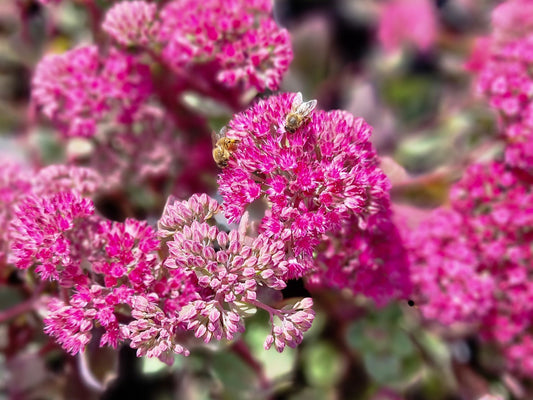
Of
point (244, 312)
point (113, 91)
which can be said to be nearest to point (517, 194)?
point (244, 312)

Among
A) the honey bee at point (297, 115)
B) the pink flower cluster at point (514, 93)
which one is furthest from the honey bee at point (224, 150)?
the pink flower cluster at point (514, 93)

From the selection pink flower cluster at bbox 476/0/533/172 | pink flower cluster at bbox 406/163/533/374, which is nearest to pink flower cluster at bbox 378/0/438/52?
pink flower cluster at bbox 476/0/533/172

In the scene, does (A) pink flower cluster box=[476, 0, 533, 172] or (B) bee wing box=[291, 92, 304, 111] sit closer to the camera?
(B) bee wing box=[291, 92, 304, 111]

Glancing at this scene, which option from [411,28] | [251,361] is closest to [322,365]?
[251,361]

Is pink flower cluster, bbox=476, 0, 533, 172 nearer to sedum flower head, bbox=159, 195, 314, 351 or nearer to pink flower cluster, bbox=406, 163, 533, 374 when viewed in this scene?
pink flower cluster, bbox=406, 163, 533, 374

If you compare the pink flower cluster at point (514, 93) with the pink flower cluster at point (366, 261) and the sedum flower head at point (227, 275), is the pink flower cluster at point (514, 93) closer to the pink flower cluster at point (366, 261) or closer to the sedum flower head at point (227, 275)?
the pink flower cluster at point (366, 261)

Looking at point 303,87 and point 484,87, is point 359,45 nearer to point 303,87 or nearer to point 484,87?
point 303,87
